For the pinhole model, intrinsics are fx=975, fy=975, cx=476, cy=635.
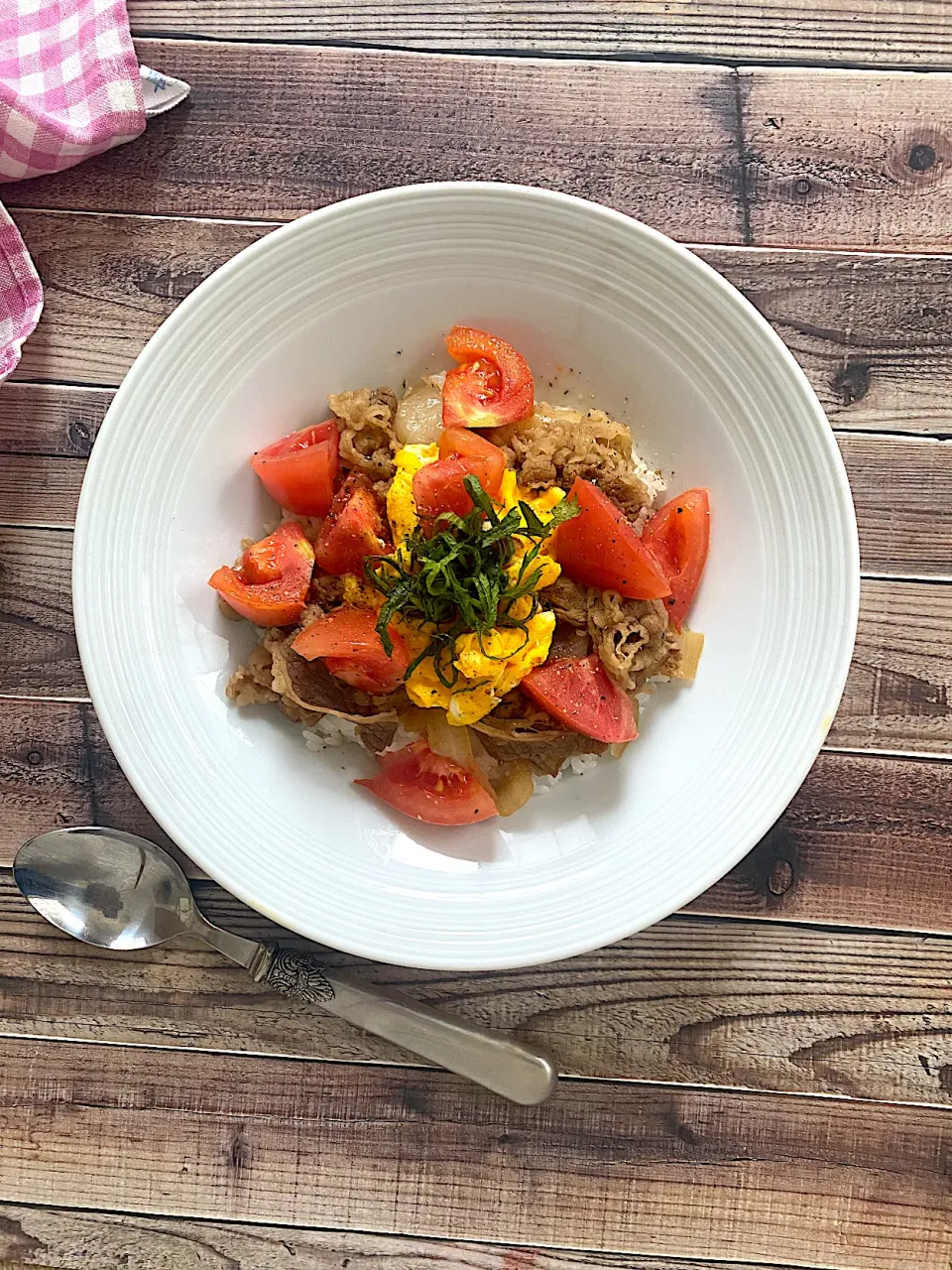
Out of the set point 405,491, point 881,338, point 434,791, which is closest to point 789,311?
point 881,338

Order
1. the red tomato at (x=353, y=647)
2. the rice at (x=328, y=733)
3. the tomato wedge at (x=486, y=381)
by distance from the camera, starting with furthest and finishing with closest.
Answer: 1. the rice at (x=328, y=733)
2. the tomato wedge at (x=486, y=381)
3. the red tomato at (x=353, y=647)

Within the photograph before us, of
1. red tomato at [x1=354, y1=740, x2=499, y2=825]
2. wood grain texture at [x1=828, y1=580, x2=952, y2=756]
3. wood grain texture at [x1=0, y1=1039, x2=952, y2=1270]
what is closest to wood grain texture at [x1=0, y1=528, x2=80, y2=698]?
red tomato at [x1=354, y1=740, x2=499, y2=825]

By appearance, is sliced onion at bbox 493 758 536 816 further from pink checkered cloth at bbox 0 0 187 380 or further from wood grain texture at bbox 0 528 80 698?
pink checkered cloth at bbox 0 0 187 380

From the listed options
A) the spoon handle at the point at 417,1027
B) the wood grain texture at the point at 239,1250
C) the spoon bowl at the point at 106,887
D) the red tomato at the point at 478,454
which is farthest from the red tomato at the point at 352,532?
→ the wood grain texture at the point at 239,1250

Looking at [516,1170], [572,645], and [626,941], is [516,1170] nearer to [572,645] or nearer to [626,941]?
[626,941]

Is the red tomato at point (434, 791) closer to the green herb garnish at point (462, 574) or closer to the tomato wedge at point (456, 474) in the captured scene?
the green herb garnish at point (462, 574)
